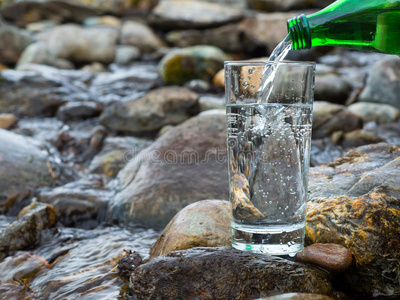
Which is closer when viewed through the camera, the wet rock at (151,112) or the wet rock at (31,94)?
the wet rock at (151,112)

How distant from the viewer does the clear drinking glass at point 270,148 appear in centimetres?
192

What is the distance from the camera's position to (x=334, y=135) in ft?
21.1

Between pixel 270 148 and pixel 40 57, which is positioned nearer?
pixel 270 148

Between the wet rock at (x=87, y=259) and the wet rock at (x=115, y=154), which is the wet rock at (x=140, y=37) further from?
the wet rock at (x=87, y=259)

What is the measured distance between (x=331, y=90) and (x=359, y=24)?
21.3 ft

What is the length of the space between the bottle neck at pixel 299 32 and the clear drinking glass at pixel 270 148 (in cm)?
12

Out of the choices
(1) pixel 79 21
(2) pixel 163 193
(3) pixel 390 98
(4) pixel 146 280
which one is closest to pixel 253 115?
(4) pixel 146 280

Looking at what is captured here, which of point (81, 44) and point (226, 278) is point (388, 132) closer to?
point (226, 278)

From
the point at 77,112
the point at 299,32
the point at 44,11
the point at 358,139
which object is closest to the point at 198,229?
the point at 299,32

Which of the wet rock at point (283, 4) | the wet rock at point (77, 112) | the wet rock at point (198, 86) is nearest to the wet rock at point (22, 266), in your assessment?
the wet rock at point (77, 112)

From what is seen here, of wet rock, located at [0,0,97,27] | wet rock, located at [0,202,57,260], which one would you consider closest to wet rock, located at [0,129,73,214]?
wet rock, located at [0,202,57,260]

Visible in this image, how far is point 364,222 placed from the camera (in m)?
2.02

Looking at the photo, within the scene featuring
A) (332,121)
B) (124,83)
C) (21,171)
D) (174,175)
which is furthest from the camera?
(124,83)

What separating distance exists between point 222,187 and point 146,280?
1798 millimetres
